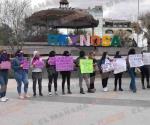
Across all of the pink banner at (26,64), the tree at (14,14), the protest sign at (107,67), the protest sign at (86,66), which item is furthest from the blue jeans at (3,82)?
the tree at (14,14)

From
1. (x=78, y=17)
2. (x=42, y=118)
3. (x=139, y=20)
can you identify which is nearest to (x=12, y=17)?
(x=78, y=17)

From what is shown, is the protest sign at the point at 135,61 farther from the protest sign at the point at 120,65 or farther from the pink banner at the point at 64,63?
the pink banner at the point at 64,63

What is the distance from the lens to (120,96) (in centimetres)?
1833

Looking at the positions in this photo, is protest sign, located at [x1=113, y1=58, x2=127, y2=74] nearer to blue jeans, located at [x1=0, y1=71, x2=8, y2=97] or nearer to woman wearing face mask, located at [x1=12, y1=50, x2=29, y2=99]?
woman wearing face mask, located at [x1=12, y1=50, x2=29, y2=99]

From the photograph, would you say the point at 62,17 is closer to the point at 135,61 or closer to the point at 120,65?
the point at 120,65

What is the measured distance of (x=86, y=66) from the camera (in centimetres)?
1989

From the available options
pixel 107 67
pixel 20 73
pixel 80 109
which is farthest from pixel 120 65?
pixel 80 109

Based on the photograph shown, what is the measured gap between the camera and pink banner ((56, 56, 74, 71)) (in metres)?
19.3

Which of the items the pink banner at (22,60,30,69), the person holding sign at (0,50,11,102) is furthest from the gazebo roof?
the person holding sign at (0,50,11,102)

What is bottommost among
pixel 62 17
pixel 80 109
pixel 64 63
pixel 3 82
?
pixel 80 109

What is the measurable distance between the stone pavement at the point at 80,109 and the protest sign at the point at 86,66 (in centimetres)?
102

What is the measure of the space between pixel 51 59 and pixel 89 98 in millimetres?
2545

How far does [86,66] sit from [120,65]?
1518mm

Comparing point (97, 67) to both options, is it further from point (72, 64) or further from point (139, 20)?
point (139, 20)
